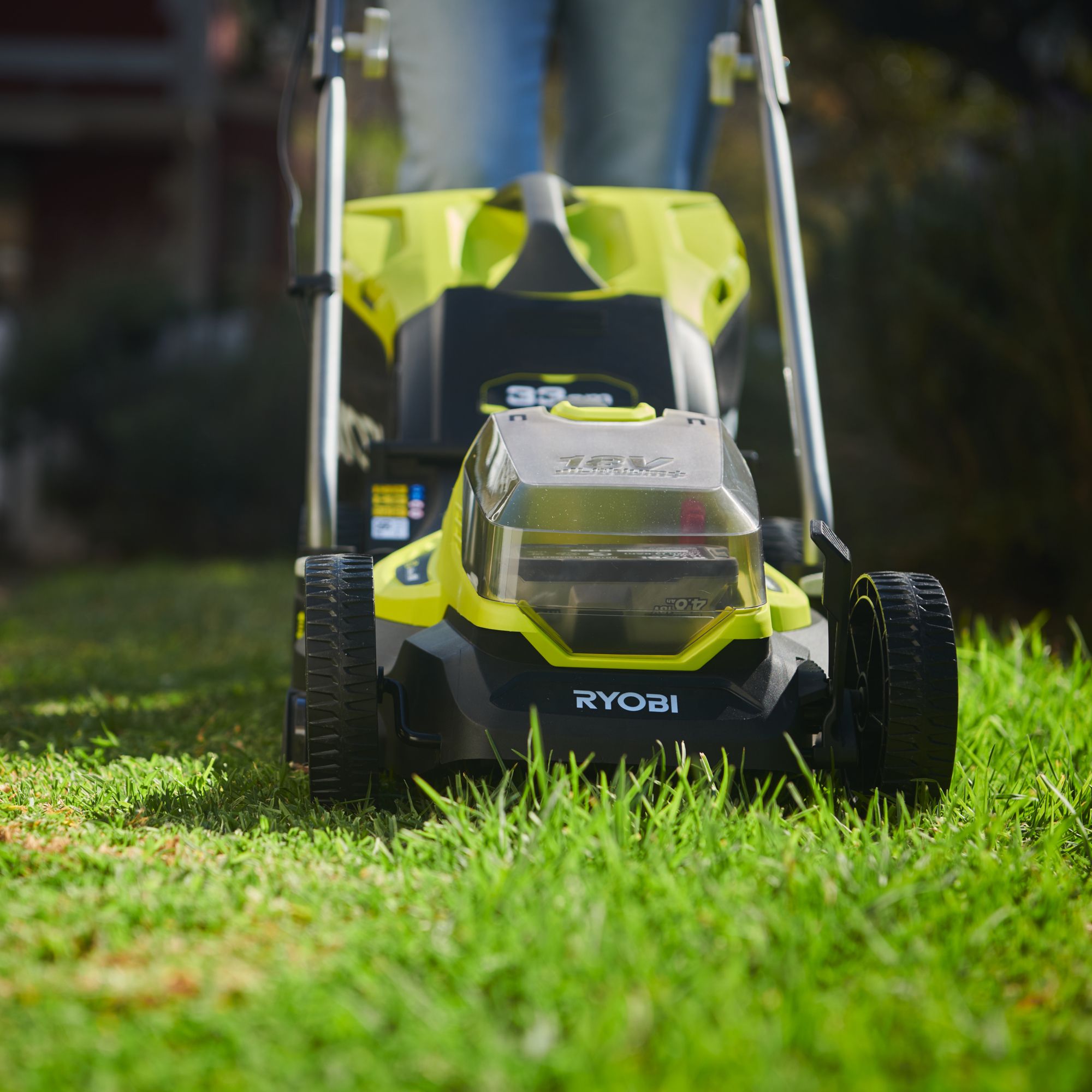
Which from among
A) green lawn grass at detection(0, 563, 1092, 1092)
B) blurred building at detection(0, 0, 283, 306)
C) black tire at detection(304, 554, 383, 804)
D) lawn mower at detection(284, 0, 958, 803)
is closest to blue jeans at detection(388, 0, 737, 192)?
lawn mower at detection(284, 0, 958, 803)

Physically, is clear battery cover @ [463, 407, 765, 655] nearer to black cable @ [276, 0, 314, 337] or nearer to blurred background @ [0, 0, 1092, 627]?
black cable @ [276, 0, 314, 337]

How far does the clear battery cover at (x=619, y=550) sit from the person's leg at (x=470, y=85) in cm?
111

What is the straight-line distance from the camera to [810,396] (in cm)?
231

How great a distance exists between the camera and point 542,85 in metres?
2.67

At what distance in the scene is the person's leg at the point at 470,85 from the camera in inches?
103

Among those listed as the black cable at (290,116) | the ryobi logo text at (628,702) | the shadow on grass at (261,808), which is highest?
the black cable at (290,116)

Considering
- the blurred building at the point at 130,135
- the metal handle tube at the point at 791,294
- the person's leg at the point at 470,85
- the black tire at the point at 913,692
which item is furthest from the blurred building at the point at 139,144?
the black tire at the point at 913,692

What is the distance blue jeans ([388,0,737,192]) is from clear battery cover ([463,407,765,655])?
1.12 meters

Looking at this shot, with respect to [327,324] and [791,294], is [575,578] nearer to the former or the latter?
[327,324]

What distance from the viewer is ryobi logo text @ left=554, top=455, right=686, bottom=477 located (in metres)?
1.82

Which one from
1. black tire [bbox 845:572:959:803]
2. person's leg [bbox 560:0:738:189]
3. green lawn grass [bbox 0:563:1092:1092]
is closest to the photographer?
green lawn grass [bbox 0:563:1092:1092]

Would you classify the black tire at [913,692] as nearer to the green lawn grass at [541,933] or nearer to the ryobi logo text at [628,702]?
the green lawn grass at [541,933]

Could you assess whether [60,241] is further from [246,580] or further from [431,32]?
[431,32]

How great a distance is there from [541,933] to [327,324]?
124 cm
